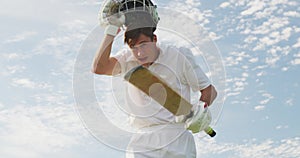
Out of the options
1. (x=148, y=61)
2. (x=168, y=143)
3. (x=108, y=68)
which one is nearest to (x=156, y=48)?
(x=148, y=61)

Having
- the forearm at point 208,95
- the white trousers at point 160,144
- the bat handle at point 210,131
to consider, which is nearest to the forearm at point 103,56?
the white trousers at point 160,144

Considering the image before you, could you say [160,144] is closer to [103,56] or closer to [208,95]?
[208,95]

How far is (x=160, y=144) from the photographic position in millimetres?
4949

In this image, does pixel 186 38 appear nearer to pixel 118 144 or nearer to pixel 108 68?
pixel 108 68

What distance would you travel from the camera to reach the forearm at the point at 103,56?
4.90 meters

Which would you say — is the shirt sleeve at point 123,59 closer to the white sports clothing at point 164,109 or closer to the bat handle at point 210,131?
the white sports clothing at point 164,109

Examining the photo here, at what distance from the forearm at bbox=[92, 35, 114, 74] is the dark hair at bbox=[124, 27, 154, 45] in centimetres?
16

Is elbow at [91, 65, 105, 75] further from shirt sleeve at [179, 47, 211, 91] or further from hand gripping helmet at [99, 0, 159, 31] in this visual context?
shirt sleeve at [179, 47, 211, 91]

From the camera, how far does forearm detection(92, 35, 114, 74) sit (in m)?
4.90

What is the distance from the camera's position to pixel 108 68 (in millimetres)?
5055

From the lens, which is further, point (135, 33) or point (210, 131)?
point (210, 131)

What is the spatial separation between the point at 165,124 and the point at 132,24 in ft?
2.98

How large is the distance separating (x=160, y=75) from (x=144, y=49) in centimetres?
28

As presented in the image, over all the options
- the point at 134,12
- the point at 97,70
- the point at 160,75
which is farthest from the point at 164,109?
the point at 134,12
